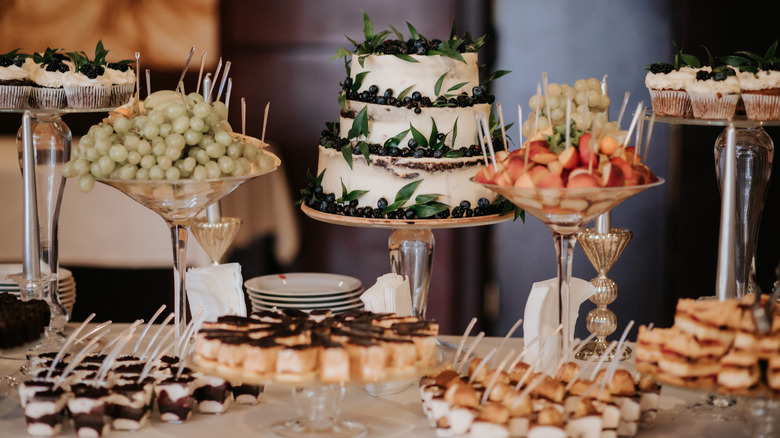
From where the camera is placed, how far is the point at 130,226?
450 centimetres

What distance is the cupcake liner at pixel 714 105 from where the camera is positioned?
2.28m

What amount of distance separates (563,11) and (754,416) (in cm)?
291

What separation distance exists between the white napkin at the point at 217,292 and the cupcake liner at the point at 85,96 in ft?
1.68

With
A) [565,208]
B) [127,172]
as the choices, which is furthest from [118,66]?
[565,208]

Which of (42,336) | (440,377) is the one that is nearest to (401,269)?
(440,377)

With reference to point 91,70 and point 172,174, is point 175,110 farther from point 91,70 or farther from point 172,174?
point 91,70

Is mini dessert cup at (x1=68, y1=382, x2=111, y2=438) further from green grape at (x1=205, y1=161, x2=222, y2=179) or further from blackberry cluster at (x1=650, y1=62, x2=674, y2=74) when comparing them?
blackberry cluster at (x1=650, y1=62, x2=674, y2=74)

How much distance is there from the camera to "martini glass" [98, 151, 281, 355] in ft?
6.62

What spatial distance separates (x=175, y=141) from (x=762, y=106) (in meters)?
1.45

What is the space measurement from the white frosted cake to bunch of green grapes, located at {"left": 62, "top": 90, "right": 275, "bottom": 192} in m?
0.33

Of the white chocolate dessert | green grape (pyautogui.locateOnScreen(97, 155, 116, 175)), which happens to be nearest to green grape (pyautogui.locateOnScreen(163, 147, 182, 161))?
green grape (pyautogui.locateOnScreen(97, 155, 116, 175))

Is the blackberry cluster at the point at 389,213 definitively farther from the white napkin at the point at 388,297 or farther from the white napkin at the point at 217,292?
the white napkin at the point at 217,292

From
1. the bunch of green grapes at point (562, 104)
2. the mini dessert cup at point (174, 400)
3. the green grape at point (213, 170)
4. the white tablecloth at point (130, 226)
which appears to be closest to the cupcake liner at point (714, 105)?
the bunch of green grapes at point (562, 104)

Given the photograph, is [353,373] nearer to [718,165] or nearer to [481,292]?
[718,165]
